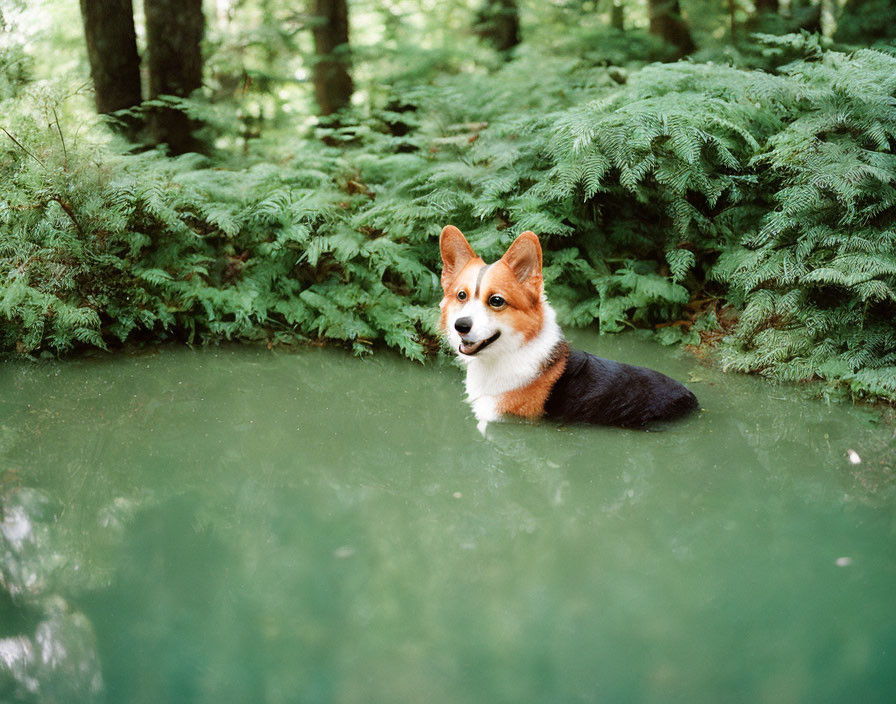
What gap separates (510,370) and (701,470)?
126cm

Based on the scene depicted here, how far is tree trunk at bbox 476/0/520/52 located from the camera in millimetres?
12367

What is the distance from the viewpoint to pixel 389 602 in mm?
2658

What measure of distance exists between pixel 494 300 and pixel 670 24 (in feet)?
38.3

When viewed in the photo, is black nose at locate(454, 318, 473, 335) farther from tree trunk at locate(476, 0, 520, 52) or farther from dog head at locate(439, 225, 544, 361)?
tree trunk at locate(476, 0, 520, 52)

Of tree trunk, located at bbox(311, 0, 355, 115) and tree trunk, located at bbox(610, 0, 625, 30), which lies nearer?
tree trunk, located at bbox(311, 0, 355, 115)

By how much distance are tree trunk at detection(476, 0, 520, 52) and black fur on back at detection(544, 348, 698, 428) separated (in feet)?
32.8

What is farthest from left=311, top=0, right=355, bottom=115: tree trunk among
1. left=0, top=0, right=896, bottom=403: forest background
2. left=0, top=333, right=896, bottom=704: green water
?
left=0, top=333, right=896, bottom=704: green water

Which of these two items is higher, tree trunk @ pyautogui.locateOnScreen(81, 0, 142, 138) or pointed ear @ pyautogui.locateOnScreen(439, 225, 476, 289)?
tree trunk @ pyautogui.locateOnScreen(81, 0, 142, 138)

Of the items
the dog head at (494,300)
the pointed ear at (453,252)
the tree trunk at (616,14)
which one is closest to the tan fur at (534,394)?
the dog head at (494,300)

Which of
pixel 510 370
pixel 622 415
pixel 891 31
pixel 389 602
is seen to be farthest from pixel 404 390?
pixel 891 31

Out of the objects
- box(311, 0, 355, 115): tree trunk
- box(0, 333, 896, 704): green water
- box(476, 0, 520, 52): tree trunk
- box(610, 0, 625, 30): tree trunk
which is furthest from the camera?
box(610, 0, 625, 30): tree trunk

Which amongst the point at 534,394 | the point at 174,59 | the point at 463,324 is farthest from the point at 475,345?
the point at 174,59

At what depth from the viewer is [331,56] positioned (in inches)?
417

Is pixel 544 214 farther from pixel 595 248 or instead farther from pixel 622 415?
pixel 622 415
